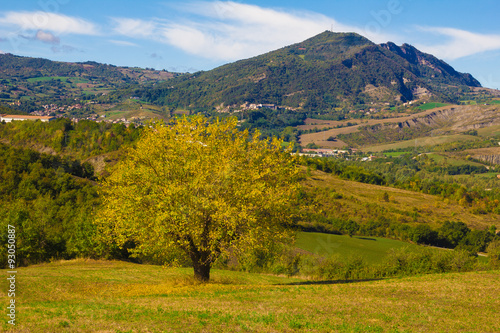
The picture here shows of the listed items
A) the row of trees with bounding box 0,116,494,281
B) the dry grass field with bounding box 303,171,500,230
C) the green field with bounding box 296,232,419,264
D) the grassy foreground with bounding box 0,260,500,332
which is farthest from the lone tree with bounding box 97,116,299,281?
the dry grass field with bounding box 303,171,500,230

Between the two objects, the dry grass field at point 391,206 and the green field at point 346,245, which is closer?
the green field at point 346,245

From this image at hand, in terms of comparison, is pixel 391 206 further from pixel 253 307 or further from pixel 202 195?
pixel 253 307

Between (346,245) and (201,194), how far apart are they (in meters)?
92.5

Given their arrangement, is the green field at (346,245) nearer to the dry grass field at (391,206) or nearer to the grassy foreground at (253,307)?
the dry grass field at (391,206)

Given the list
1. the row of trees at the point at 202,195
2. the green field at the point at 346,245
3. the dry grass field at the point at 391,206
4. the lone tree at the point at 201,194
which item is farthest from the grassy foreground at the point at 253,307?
the dry grass field at the point at 391,206

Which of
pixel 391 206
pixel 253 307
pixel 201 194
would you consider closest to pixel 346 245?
pixel 391 206

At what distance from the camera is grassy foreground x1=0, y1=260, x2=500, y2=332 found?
56.9 feet

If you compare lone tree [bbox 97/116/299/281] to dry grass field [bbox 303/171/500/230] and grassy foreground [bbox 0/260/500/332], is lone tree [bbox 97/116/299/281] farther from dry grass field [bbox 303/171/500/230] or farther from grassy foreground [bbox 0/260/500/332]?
dry grass field [bbox 303/171/500/230]

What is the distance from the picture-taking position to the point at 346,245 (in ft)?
371

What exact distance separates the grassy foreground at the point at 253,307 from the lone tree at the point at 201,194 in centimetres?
371

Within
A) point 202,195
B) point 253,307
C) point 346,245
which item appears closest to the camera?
point 253,307

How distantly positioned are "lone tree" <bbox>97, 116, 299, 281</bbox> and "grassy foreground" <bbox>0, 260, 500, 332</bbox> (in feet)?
12.2

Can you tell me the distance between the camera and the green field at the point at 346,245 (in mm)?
101775

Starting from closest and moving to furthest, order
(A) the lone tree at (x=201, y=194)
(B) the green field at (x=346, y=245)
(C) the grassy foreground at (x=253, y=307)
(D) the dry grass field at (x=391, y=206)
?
(C) the grassy foreground at (x=253, y=307) < (A) the lone tree at (x=201, y=194) < (B) the green field at (x=346, y=245) < (D) the dry grass field at (x=391, y=206)
